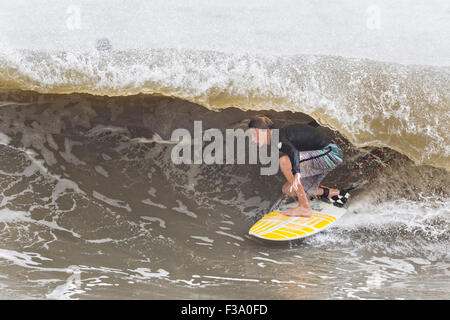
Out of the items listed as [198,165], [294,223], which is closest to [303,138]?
[294,223]

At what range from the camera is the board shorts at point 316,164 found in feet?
12.2

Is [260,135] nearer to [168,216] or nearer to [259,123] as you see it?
[259,123]

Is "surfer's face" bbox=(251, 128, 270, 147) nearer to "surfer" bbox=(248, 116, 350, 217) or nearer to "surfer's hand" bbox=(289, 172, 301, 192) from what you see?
"surfer" bbox=(248, 116, 350, 217)

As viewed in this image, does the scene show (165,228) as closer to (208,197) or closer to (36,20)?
(208,197)

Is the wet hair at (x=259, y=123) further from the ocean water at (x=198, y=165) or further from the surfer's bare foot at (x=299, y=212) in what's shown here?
the surfer's bare foot at (x=299, y=212)

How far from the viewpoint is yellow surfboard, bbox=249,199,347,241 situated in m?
3.44

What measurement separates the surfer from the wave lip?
158mm

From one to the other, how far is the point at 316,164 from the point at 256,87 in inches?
30.9

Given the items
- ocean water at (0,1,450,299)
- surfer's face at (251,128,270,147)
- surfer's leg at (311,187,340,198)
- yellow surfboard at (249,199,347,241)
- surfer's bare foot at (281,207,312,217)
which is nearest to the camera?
ocean water at (0,1,450,299)

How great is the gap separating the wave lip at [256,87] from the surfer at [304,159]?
158mm

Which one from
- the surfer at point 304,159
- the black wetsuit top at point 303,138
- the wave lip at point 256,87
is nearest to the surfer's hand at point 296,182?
the surfer at point 304,159

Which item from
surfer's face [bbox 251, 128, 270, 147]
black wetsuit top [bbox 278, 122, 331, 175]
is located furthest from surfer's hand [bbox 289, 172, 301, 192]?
surfer's face [bbox 251, 128, 270, 147]

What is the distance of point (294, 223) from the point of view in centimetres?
357

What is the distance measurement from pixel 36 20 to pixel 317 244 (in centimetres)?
362
